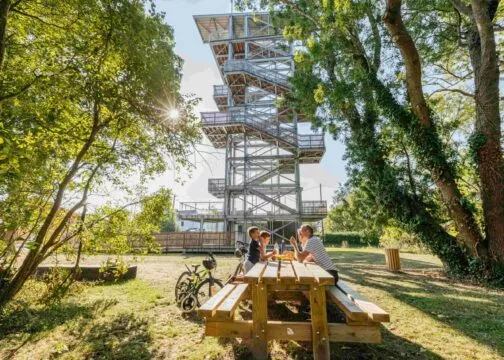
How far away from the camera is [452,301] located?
559cm

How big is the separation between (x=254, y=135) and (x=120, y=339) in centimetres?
1911

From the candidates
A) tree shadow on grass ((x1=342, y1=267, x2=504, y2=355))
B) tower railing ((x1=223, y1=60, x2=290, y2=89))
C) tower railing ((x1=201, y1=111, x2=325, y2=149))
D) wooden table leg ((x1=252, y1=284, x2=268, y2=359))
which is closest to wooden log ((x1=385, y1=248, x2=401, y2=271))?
tree shadow on grass ((x1=342, y1=267, x2=504, y2=355))

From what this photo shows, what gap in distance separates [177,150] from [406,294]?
256 inches

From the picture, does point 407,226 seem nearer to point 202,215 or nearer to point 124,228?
point 124,228

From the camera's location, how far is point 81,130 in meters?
5.21

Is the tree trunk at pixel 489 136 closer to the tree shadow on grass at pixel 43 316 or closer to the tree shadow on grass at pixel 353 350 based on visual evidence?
the tree shadow on grass at pixel 353 350

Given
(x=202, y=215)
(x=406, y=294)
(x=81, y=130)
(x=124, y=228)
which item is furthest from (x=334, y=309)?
(x=202, y=215)

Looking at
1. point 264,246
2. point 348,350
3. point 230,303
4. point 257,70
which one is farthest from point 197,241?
point 230,303

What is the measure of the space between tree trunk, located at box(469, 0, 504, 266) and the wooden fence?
1500 centimetres

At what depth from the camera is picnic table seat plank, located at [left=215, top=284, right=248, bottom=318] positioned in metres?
2.50

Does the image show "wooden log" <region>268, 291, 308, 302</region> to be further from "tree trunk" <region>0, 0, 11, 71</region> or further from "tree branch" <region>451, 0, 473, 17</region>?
"tree branch" <region>451, 0, 473, 17</region>

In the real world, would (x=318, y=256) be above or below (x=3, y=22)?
below

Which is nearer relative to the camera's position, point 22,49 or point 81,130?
point 22,49

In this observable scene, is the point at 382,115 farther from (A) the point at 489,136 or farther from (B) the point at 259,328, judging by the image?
(B) the point at 259,328
